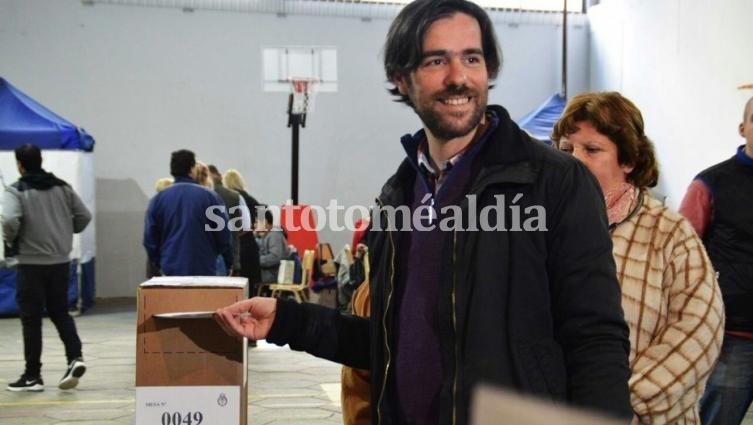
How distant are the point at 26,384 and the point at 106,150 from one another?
6.48 m

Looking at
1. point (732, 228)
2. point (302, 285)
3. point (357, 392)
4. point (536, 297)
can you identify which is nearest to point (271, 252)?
point (302, 285)

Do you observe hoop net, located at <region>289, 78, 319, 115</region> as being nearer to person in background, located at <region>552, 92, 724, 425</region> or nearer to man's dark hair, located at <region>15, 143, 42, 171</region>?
man's dark hair, located at <region>15, 143, 42, 171</region>

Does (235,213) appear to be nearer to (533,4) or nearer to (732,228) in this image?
(732,228)

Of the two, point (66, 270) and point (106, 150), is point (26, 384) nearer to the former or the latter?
point (66, 270)

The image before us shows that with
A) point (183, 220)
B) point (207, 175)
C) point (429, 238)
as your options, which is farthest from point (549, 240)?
point (207, 175)

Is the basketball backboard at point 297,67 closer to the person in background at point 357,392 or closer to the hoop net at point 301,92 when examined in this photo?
the hoop net at point 301,92

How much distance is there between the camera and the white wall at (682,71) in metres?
9.35

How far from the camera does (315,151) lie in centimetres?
1269

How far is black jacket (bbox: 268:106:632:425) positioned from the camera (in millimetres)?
1462

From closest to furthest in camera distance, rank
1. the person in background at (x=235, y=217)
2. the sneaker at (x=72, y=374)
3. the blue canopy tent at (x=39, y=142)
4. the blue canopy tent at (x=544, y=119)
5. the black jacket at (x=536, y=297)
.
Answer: the black jacket at (x=536, y=297) → the sneaker at (x=72, y=374) → the person in background at (x=235, y=217) → the blue canopy tent at (x=39, y=142) → the blue canopy tent at (x=544, y=119)

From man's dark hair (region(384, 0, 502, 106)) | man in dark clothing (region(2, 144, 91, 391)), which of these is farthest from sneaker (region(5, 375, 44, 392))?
man's dark hair (region(384, 0, 502, 106))

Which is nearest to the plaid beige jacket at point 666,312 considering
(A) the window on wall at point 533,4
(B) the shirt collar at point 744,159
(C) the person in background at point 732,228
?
(C) the person in background at point 732,228

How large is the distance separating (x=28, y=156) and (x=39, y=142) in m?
4.15

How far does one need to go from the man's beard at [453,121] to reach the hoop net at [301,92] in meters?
10.4
